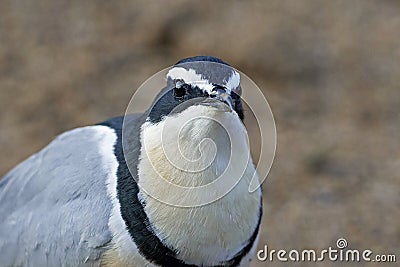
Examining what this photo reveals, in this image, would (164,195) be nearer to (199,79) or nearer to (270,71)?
(199,79)

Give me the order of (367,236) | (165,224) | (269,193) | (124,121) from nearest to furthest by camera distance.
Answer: (165,224)
(124,121)
(367,236)
(269,193)

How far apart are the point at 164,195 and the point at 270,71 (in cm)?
291

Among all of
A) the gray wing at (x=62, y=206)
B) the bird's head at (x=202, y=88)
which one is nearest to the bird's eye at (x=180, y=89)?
the bird's head at (x=202, y=88)

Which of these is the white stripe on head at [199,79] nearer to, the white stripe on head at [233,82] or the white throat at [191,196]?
the white stripe on head at [233,82]

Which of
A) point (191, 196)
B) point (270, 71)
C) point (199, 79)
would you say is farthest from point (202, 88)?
point (270, 71)

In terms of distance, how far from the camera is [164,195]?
2350 millimetres

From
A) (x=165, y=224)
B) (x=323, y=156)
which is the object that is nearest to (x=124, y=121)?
(x=165, y=224)

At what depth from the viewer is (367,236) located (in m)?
3.87

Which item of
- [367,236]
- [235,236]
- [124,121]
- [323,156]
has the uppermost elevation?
[124,121]

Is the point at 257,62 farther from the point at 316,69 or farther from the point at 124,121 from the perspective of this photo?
the point at 124,121

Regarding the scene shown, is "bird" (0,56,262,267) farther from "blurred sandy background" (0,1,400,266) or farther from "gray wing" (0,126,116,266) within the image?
"blurred sandy background" (0,1,400,266)

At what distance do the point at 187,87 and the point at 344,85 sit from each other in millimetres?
3063

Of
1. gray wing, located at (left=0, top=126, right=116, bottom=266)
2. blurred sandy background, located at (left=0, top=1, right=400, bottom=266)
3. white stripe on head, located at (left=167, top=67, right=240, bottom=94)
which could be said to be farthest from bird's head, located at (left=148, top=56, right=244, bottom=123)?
blurred sandy background, located at (left=0, top=1, right=400, bottom=266)

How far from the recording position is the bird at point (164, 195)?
2209 mm
